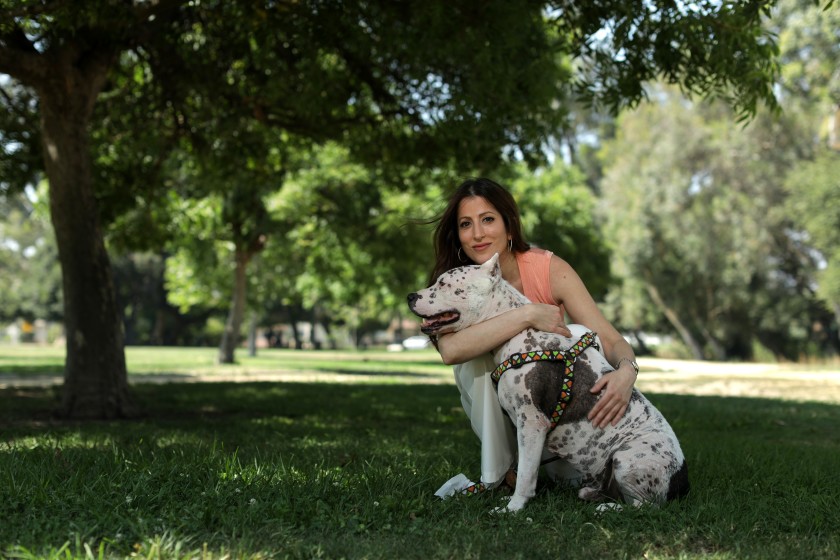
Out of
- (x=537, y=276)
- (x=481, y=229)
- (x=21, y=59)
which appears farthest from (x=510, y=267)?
(x=21, y=59)

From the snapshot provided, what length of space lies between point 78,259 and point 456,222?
5994 mm

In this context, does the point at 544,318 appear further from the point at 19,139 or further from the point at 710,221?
the point at 710,221

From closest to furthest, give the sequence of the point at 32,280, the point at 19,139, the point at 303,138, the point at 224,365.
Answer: the point at 19,139
the point at 303,138
the point at 224,365
the point at 32,280

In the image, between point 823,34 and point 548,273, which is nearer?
point 548,273

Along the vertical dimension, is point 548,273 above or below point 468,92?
below

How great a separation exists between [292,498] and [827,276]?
1307 inches

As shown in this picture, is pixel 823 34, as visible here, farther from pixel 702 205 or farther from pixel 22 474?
pixel 22 474

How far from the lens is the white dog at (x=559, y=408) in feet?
13.4

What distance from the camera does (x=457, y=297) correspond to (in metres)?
4.19

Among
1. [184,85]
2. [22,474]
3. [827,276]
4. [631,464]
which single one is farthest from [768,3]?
[827,276]

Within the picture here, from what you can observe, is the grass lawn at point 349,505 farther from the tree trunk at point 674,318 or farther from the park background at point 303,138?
the tree trunk at point 674,318

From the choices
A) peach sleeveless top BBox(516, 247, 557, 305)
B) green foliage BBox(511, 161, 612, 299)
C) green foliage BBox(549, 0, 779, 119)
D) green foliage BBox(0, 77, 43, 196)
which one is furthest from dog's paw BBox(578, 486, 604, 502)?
green foliage BBox(511, 161, 612, 299)

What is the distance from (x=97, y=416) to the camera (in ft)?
29.2

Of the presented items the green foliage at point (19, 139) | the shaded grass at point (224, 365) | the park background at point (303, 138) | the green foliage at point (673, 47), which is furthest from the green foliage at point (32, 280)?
the green foliage at point (673, 47)
